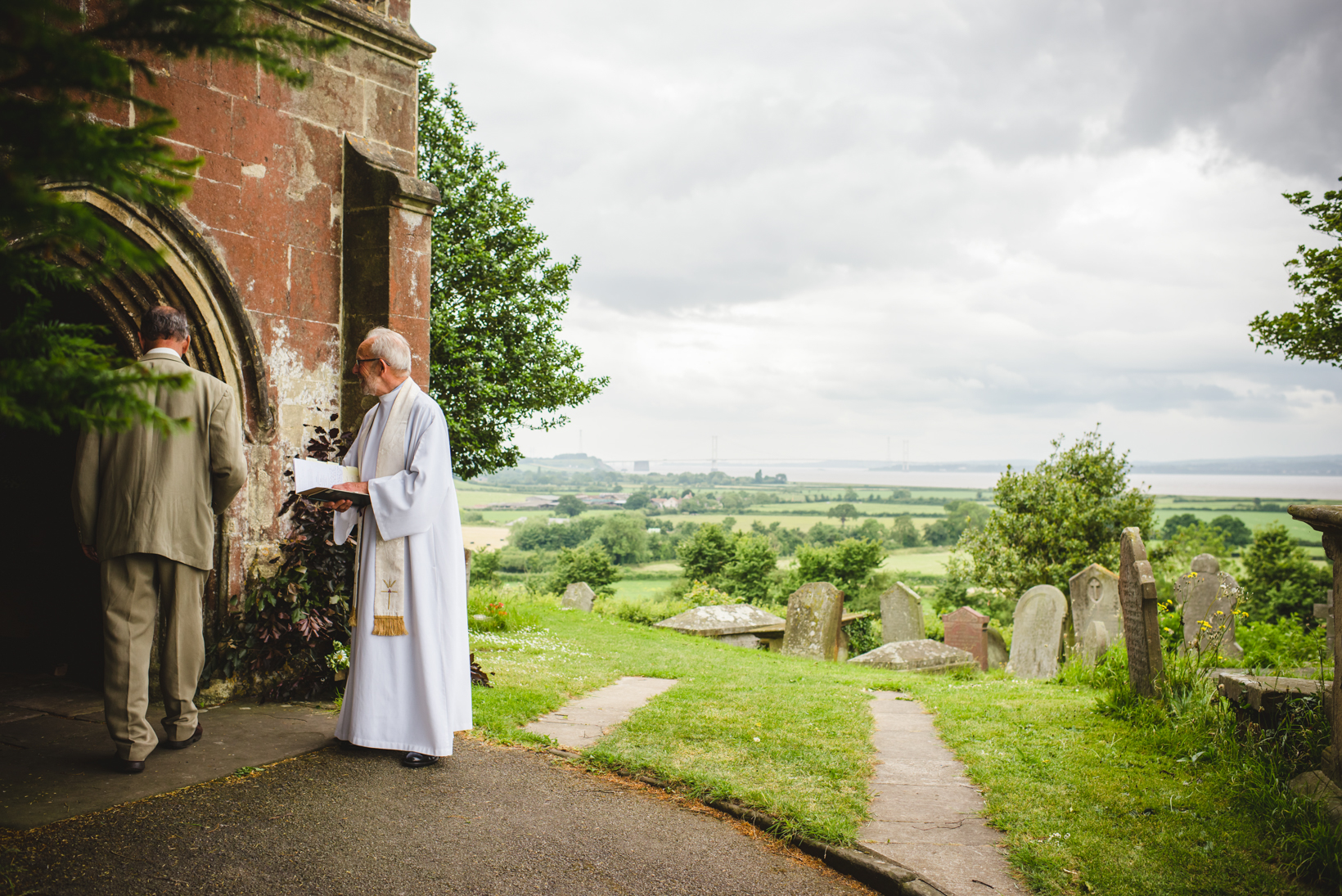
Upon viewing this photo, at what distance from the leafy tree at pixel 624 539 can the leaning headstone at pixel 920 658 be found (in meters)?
31.3

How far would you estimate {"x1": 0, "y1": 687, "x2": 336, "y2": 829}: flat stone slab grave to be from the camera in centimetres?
356

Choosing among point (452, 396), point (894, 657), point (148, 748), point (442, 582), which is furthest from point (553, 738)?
point (452, 396)

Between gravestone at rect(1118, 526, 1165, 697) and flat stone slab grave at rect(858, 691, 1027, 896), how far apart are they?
5.66ft

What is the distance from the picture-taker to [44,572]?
6.23 meters

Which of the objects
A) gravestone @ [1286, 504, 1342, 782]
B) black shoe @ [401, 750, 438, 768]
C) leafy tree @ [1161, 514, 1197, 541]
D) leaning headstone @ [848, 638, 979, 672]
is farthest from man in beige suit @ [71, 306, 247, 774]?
leafy tree @ [1161, 514, 1197, 541]

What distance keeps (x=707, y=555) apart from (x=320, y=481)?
21289 mm

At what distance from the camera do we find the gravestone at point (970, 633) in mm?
15758

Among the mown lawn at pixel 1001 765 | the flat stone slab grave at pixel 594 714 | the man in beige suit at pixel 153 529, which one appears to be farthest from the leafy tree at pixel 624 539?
the man in beige suit at pixel 153 529

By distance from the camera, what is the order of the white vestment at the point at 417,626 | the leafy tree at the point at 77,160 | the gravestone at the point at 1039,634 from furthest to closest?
1. the gravestone at the point at 1039,634
2. the white vestment at the point at 417,626
3. the leafy tree at the point at 77,160

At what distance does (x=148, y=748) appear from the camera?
3.94m

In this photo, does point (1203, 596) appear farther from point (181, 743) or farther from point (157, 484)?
point (157, 484)

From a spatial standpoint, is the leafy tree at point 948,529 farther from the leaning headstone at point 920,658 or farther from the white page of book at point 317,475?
the white page of book at point 317,475

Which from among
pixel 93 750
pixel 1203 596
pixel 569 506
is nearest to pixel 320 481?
pixel 93 750

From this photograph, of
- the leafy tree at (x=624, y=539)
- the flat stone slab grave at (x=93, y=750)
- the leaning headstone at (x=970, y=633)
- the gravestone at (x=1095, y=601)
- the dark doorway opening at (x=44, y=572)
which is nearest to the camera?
the flat stone slab grave at (x=93, y=750)
